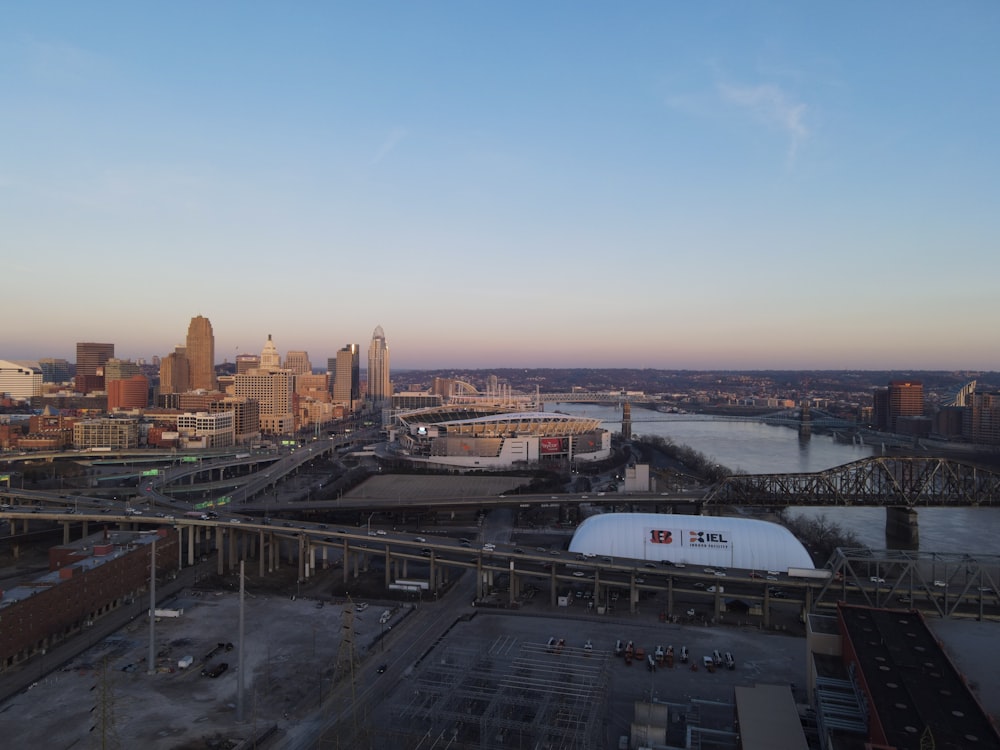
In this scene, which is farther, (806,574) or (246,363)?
(246,363)

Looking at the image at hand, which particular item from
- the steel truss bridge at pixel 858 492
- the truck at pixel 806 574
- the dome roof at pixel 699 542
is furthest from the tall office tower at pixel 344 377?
the truck at pixel 806 574

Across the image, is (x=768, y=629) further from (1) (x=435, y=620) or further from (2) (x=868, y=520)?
(2) (x=868, y=520)

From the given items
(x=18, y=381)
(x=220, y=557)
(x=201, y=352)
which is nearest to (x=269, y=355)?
(x=201, y=352)

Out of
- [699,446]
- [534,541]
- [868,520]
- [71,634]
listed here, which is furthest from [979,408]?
[71,634]

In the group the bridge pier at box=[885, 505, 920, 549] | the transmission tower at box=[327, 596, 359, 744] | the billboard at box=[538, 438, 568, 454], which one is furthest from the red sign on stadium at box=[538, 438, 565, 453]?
the transmission tower at box=[327, 596, 359, 744]

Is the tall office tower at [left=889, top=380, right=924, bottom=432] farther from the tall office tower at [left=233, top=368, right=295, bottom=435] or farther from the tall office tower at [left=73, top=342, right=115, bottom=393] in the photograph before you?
the tall office tower at [left=73, top=342, right=115, bottom=393]

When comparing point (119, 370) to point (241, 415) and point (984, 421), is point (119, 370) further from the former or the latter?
point (984, 421)

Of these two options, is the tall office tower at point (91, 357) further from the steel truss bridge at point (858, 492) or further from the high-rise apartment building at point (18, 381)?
the steel truss bridge at point (858, 492)
